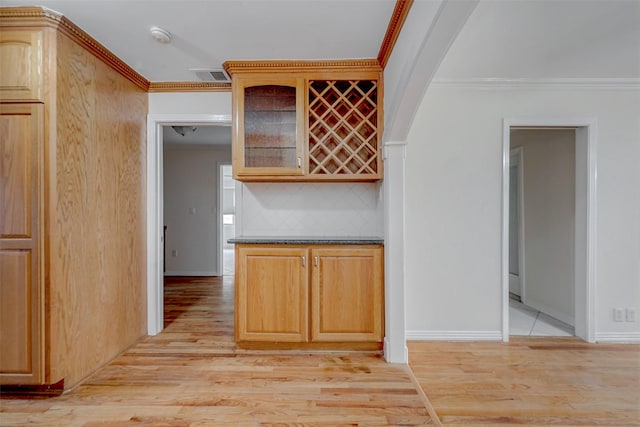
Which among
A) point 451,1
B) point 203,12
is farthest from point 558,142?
point 203,12

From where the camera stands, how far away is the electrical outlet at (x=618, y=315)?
9.04 feet

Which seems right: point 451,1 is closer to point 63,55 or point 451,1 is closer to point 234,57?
point 234,57

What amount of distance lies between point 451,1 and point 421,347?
2380mm

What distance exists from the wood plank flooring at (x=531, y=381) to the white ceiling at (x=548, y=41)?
87.8 inches

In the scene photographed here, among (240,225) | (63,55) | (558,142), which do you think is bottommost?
(240,225)

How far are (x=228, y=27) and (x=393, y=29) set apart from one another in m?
1.03

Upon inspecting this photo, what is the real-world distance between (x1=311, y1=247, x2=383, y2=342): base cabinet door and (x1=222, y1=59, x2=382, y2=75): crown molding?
1402 millimetres

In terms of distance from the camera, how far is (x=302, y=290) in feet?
8.03

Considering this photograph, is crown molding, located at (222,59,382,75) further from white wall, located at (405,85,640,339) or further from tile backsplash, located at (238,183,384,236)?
tile backsplash, located at (238,183,384,236)

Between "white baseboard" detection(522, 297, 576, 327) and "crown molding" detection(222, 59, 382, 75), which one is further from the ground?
"crown molding" detection(222, 59, 382, 75)

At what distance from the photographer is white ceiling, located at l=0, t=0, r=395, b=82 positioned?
5.89 feet

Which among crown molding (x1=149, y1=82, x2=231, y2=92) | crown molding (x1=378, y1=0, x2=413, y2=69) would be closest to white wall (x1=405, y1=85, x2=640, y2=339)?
crown molding (x1=378, y1=0, x2=413, y2=69)

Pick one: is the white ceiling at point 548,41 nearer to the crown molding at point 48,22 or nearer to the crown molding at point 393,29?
the crown molding at point 393,29

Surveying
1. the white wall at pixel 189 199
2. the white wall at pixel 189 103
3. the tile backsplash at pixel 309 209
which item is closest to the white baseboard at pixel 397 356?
the tile backsplash at pixel 309 209
